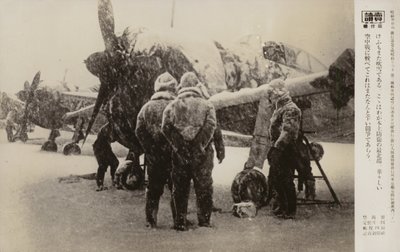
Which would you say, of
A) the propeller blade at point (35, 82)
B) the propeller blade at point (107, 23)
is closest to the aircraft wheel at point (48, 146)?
the propeller blade at point (35, 82)

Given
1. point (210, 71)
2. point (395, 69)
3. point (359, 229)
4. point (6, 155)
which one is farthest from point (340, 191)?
point (6, 155)

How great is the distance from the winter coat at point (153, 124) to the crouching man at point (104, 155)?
16 centimetres

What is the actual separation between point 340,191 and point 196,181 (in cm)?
78

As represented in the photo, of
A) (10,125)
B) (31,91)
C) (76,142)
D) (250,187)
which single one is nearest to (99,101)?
(76,142)

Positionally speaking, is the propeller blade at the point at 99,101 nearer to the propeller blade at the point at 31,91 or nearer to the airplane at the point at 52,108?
the airplane at the point at 52,108

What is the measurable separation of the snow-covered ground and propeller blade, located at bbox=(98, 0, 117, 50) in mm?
536

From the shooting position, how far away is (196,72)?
10.2 ft

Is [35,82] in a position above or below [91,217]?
above

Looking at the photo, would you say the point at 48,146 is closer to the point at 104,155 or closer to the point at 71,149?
the point at 71,149

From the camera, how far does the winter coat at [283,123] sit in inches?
124

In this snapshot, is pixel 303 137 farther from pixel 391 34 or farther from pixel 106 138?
pixel 106 138

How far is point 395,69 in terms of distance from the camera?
10.5ft

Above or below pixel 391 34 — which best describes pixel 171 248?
below

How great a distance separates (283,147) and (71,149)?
1110 millimetres
